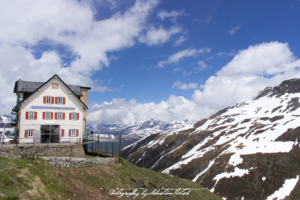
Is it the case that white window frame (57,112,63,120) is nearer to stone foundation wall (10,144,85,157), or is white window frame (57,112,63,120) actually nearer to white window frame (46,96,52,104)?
white window frame (46,96,52,104)

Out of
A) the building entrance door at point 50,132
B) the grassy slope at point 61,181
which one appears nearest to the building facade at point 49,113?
the building entrance door at point 50,132

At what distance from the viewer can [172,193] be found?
2986 cm

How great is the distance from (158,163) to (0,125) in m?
161

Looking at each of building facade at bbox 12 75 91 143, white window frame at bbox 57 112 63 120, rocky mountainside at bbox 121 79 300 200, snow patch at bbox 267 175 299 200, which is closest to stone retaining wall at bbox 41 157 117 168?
building facade at bbox 12 75 91 143

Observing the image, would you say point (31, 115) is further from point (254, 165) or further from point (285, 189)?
point (254, 165)

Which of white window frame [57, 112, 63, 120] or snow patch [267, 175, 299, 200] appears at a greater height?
white window frame [57, 112, 63, 120]

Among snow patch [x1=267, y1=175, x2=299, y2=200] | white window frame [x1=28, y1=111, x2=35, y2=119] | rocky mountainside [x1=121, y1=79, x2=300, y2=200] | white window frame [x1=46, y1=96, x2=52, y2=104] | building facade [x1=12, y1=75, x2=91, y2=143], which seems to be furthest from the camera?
rocky mountainside [x1=121, y1=79, x2=300, y2=200]

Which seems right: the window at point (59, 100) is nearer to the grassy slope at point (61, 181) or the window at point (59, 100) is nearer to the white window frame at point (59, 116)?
the white window frame at point (59, 116)

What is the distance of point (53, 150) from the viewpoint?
33.2m

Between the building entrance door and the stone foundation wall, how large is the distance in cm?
554

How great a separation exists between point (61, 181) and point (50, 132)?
71.7 feet

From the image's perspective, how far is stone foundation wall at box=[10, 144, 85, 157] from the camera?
30.5 meters

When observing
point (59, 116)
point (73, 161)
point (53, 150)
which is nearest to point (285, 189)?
point (73, 161)

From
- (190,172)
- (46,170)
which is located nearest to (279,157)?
(190,172)
